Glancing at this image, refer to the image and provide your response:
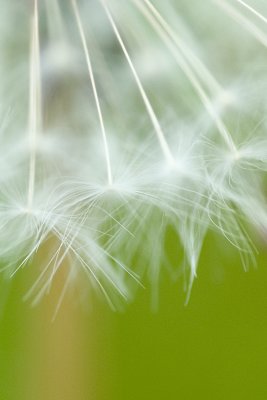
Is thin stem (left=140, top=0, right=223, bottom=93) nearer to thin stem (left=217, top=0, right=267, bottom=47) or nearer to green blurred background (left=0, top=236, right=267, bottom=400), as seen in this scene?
thin stem (left=217, top=0, right=267, bottom=47)

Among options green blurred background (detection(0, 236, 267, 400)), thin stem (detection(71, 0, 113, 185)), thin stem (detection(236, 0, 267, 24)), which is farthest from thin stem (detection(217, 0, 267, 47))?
green blurred background (detection(0, 236, 267, 400))

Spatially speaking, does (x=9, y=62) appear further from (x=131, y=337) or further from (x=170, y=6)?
(x=131, y=337)

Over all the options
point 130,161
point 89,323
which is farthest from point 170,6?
point 89,323

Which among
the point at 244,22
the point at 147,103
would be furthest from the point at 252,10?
the point at 147,103

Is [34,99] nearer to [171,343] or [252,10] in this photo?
[252,10]

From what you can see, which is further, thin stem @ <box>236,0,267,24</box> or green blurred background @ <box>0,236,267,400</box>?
green blurred background @ <box>0,236,267,400</box>
